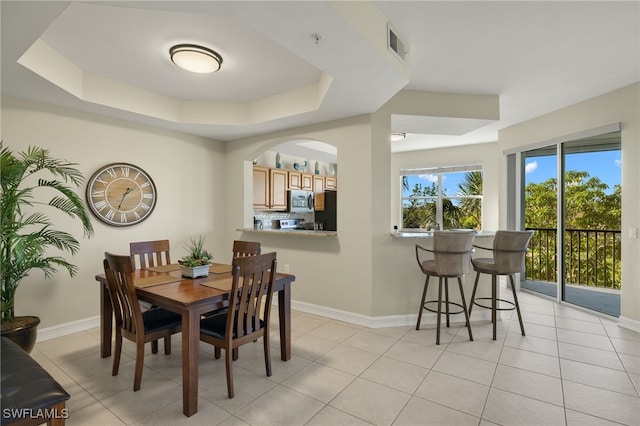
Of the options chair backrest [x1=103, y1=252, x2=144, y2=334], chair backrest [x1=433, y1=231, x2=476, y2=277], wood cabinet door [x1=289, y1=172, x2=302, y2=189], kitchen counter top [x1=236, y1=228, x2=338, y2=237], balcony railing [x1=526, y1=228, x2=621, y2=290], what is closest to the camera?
chair backrest [x1=103, y1=252, x2=144, y2=334]

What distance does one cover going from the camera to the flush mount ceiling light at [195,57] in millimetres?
2516

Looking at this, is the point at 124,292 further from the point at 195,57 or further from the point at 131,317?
the point at 195,57

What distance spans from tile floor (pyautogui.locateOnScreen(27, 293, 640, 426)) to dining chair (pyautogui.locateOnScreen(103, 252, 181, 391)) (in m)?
0.29

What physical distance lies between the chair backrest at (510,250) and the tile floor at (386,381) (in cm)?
71

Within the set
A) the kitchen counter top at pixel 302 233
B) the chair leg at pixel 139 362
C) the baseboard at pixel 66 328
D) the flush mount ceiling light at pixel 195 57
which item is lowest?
the baseboard at pixel 66 328

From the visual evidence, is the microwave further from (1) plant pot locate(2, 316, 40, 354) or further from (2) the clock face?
(1) plant pot locate(2, 316, 40, 354)

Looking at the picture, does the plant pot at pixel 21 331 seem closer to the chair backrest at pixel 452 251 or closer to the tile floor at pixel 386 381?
the tile floor at pixel 386 381

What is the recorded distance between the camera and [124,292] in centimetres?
223

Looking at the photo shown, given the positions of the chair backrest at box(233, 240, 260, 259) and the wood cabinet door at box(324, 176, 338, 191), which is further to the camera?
the wood cabinet door at box(324, 176, 338, 191)

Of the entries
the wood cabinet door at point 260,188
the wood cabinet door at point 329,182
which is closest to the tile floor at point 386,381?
the wood cabinet door at point 260,188

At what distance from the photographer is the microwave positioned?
20.0 feet

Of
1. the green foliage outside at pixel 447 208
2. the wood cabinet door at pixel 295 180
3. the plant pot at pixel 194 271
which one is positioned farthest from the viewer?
the green foliage outside at pixel 447 208

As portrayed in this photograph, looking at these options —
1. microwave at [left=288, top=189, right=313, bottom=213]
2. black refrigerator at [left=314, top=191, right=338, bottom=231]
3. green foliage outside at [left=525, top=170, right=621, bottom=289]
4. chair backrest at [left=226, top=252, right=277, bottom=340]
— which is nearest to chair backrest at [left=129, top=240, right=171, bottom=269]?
chair backrest at [left=226, top=252, right=277, bottom=340]

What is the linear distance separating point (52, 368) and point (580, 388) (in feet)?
13.2
